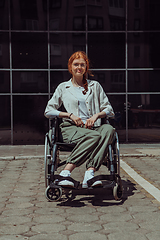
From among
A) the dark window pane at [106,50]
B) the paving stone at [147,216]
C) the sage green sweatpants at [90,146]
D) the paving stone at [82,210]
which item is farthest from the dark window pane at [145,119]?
the paving stone at [147,216]

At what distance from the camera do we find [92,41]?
12.3 meters

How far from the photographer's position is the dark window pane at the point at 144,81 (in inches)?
482

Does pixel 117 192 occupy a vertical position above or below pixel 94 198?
above

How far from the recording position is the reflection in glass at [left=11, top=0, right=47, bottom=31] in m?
12.2

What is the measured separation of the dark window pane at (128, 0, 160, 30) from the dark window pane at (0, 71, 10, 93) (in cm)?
449

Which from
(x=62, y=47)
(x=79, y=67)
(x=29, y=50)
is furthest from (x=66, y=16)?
(x=79, y=67)

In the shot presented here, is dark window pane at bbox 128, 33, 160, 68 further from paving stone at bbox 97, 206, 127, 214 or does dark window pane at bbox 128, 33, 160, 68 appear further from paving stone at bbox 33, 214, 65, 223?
paving stone at bbox 33, 214, 65, 223

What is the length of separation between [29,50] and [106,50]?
8.58ft

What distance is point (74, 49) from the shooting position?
40.3 ft

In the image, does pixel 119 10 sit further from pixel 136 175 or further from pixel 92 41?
pixel 136 175

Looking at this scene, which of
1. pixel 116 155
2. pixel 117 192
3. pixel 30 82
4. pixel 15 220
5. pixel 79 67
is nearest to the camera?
pixel 15 220

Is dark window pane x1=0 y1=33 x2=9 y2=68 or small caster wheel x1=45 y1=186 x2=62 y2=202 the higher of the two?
dark window pane x1=0 y1=33 x2=9 y2=68

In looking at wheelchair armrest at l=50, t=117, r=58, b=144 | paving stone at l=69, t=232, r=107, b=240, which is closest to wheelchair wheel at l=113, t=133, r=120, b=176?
wheelchair armrest at l=50, t=117, r=58, b=144

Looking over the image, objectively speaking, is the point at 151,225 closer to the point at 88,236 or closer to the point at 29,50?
the point at 88,236
